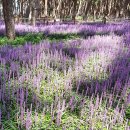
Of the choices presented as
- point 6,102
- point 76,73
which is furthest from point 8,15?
point 6,102

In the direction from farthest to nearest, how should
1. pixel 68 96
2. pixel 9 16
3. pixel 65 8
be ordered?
pixel 65 8
pixel 9 16
pixel 68 96

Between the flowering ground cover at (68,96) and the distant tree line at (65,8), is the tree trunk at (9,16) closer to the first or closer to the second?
the flowering ground cover at (68,96)

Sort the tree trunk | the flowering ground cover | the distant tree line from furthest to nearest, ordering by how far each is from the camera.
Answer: the distant tree line → the tree trunk → the flowering ground cover

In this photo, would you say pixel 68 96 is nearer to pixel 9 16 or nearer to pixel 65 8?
pixel 9 16

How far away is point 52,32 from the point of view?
45.3 feet

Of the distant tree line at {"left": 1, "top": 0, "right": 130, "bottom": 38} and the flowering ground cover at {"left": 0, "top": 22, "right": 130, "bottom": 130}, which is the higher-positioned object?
the distant tree line at {"left": 1, "top": 0, "right": 130, "bottom": 38}

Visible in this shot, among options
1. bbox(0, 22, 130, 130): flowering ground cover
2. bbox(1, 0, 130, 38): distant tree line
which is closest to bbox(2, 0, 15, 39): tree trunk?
bbox(0, 22, 130, 130): flowering ground cover

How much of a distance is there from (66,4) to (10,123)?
155 feet

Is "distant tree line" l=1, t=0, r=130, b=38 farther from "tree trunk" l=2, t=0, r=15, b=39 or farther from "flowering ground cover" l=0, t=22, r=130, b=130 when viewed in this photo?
"flowering ground cover" l=0, t=22, r=130, b=130

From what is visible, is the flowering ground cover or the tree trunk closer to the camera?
the flowering ground cover

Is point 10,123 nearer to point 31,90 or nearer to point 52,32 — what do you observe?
point 31,90

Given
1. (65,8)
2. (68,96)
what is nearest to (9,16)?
(68,96)

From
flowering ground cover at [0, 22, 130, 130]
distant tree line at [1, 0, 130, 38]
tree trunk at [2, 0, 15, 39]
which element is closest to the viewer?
flowering ground cover at [0, 22, 130, 130]

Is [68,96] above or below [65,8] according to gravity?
below
